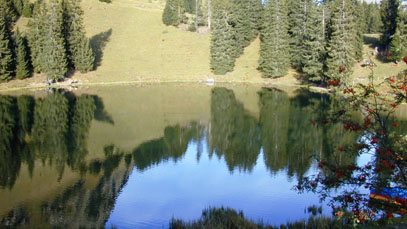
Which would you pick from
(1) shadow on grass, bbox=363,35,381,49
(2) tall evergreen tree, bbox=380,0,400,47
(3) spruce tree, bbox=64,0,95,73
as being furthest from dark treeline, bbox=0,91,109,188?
(1) shadow on grass, bbox=363,35,381,49

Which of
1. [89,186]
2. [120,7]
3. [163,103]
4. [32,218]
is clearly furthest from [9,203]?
[120,7]

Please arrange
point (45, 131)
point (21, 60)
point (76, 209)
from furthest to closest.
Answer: point (21, 60), point (45, 131), point (76, 209)

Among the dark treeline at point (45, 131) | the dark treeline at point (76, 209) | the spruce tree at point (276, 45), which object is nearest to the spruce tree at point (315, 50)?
the spruce tree at point (276, 45)

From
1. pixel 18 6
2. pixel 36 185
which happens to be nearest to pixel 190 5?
pixel 18 6

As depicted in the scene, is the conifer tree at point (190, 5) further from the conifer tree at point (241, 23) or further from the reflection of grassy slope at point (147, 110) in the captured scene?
the reflection of grassy slope at point (147, 110)

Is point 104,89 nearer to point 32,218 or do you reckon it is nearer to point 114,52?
point 114,52

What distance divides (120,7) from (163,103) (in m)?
55.1

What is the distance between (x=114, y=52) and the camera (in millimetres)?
67812

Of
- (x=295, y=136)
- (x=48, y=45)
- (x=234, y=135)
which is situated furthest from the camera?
(x=48, y=45)

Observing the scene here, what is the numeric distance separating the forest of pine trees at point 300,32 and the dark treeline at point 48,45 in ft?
71.2

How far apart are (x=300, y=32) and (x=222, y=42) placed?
12.7 m

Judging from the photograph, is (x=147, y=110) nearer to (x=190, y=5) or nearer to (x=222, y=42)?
(x=222, y=42)

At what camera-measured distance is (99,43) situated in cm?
7012

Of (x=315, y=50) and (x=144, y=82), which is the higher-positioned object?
(x=315, y=50)
